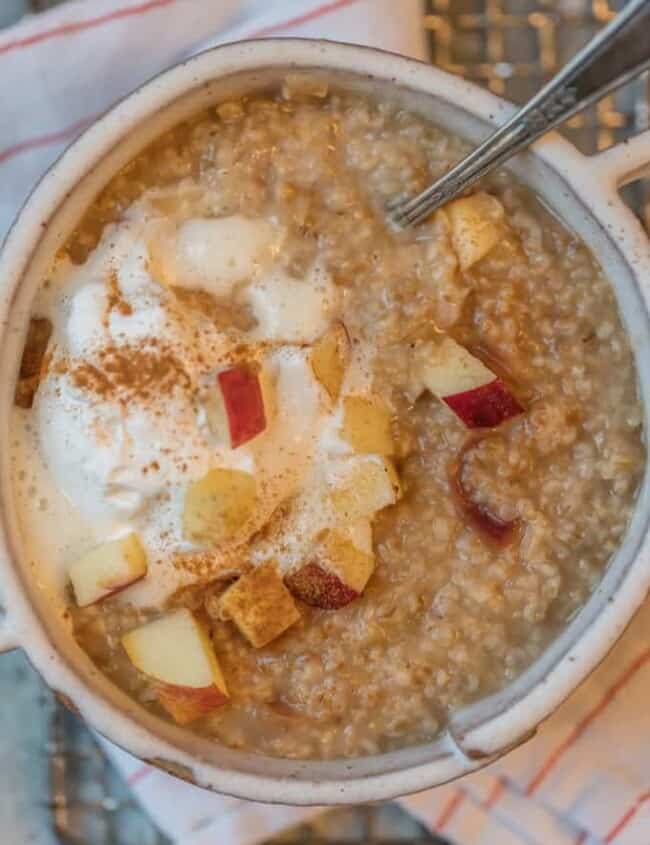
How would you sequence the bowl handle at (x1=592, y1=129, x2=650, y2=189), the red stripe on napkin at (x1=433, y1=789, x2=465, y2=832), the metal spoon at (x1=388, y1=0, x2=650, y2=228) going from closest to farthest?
the metal spoon at (x1=388, y1=0, x2=650, y2=228), the bowl handle at (x1=592, y1=129, x2=650, y2=189), the red stripe on napkin at (x1=433, y1=789, x2=465, y2=832)

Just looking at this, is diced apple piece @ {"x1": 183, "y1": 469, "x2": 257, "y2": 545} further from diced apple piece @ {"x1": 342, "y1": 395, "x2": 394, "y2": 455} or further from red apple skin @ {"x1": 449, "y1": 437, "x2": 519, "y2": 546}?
red apple skin @ {"x1": 449, "y1": 437, "x2": 519, "y2": 546}

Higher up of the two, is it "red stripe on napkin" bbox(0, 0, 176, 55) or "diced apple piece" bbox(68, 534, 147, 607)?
"red stripe on napkin" bbox(0, 0, 176, 55)

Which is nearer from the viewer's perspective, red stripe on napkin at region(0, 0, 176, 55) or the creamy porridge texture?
the creamy porridge texture

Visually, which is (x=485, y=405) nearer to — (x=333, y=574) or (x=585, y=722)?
(x=333, y=574)

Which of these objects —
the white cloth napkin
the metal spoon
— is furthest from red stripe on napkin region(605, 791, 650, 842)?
the metal spoon

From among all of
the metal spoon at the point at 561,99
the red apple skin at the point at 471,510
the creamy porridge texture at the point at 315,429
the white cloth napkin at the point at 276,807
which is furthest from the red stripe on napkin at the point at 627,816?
the metal spoon at the point at 561,99

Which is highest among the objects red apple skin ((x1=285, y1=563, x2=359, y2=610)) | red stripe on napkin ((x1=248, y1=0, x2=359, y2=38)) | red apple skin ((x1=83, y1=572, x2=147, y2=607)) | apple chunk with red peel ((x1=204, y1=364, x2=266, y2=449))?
red stripe on napkin ((x1=248, y1=0, x2=359, y2=38))

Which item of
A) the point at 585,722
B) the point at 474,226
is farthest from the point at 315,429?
the point at 585,722
